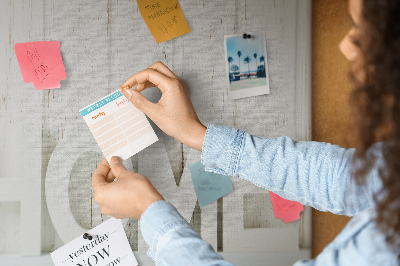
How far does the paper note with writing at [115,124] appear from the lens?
2.57ft

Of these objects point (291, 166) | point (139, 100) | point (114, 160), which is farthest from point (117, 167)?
point (291, 166)

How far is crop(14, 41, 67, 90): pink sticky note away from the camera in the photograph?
A: 2.66 ft

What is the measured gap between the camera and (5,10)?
82 cm

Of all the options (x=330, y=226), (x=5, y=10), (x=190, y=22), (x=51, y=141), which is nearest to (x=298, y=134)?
(x=330, y=226)

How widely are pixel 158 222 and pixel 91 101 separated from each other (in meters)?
0.40

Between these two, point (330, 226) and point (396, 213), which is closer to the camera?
point (396, 213)

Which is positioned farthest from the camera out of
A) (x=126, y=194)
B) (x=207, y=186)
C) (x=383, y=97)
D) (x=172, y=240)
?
(x=207, y=186)

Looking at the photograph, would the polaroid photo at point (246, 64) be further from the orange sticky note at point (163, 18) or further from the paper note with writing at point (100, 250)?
the paper note with writing at point (100, 250)

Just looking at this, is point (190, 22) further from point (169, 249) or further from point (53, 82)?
point (169, 249)

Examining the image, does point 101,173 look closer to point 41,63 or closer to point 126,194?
point 126,194

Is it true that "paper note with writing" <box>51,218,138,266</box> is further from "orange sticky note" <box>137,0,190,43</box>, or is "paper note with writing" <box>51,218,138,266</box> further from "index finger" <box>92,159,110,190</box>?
"orange sticky note" <box>137,0,190,43</box>

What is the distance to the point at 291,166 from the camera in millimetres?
685

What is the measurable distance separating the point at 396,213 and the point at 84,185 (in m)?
0.67

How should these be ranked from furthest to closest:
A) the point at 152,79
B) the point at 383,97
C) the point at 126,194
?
the point at 152,79 < the point at 126,194 < the point at 383,97
